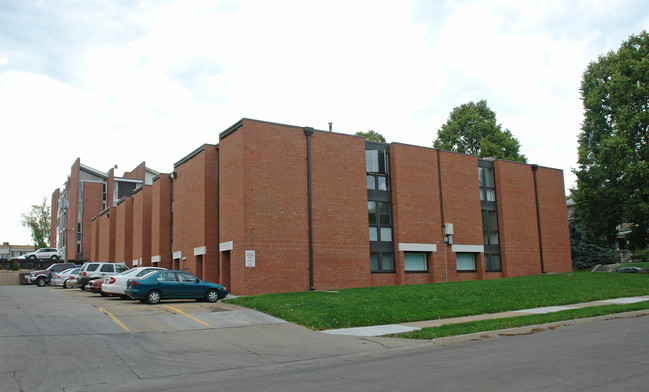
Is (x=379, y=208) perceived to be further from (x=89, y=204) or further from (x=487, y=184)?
(x=89, y=204)

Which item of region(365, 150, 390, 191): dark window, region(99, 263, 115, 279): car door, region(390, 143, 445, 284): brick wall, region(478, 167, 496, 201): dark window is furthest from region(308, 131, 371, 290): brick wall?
region(99, 263, 115, 279): car door

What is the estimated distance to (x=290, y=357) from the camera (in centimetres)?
1116

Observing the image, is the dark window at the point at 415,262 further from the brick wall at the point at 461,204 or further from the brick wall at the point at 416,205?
the brick wall at the point at 461,204

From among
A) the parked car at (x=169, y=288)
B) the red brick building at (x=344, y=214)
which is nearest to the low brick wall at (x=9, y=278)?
the red brick building at (x=344, y=214)

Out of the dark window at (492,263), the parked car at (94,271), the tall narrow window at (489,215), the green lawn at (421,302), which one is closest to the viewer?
the green lawn at (421,302)

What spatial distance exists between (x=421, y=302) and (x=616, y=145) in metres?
21.8

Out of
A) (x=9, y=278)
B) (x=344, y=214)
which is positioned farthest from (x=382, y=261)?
(x=9, y=278)

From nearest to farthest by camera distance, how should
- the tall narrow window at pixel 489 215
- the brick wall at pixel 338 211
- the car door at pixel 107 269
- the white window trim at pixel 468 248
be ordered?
1. the brick wall at pixel 338 211
2. the car door at pixel 107 269
3. the white window trim at pixel 468 248
4. the tall narrow window at pixel 489 215

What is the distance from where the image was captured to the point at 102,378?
890 cm

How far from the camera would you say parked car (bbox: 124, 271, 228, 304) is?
2034cm

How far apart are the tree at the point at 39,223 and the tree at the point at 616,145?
312 feet

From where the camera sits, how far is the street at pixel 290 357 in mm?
7961

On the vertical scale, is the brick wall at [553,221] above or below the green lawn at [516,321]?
above

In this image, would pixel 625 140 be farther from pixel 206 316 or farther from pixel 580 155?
pixel 206 316
